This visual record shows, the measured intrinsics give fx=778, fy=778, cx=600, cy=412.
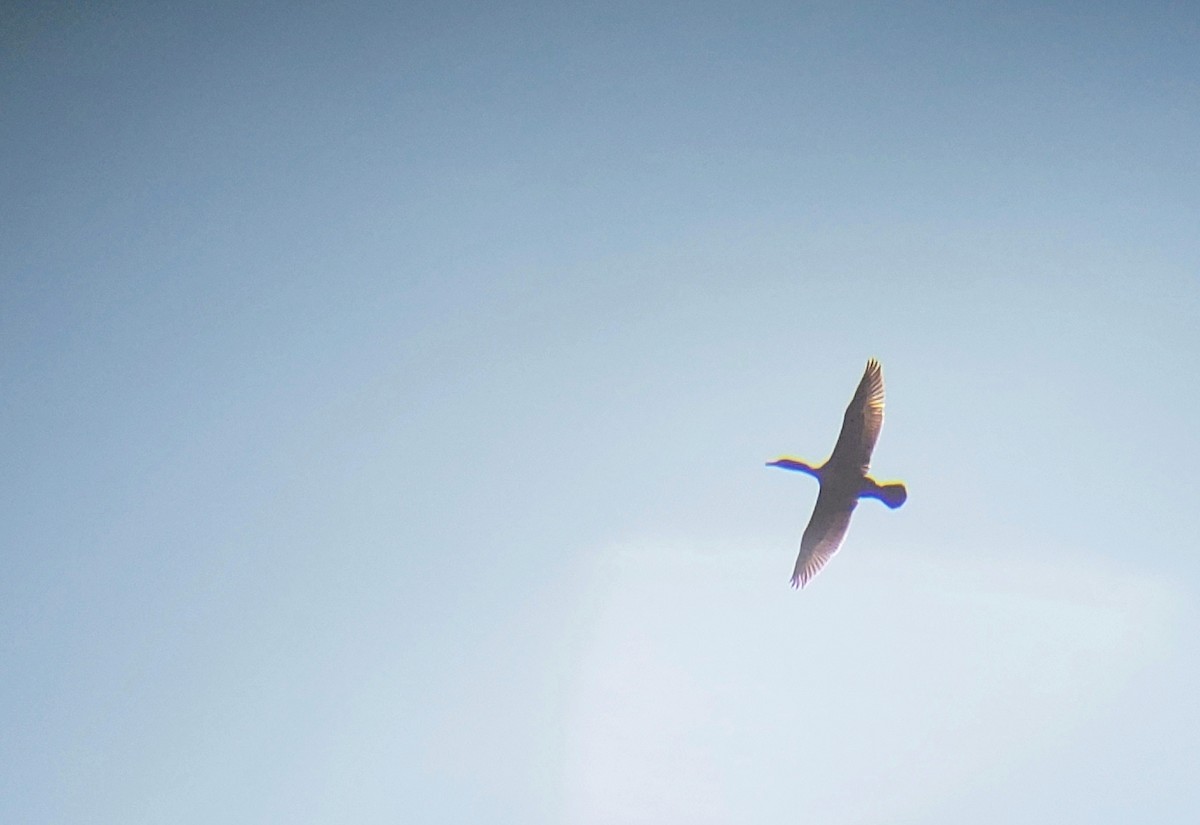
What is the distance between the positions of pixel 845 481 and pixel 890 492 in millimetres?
717

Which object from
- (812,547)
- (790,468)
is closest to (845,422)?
(790,468)

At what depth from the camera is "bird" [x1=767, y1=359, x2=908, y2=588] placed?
12.2 meters

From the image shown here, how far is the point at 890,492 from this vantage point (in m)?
12.6

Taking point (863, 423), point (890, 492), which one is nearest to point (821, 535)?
point (890, 492)

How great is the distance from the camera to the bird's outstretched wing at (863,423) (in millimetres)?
12109

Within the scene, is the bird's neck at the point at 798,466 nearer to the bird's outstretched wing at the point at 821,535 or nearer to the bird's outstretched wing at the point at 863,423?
the bird's outstretched wing at the point at 863,423

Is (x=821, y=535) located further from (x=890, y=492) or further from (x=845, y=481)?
(x=890, y=492)

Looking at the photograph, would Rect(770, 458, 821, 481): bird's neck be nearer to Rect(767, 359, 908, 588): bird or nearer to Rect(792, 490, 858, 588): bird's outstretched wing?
Rect(767, 359, 908, 588): bird

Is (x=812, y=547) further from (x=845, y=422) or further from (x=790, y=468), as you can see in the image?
(x=845, y=422)

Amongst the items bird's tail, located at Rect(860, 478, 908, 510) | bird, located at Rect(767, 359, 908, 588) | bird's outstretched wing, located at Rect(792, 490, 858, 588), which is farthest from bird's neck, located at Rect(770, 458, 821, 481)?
bird's tail, located at Rect(860, 478, 908, 510)

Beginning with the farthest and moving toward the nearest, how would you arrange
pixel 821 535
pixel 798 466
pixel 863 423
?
1. pixel 821 535
2. pixel 798 466
3. pixel 863 423

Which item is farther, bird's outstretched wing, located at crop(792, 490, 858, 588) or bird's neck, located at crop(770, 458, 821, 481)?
bird's outstretched wing, located at crop(792, 490, 858, 588)

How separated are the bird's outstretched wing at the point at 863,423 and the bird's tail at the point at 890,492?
17.0 inches

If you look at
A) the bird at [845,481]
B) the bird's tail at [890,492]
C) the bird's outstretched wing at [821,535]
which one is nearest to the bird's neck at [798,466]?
the bird at [845,481]
